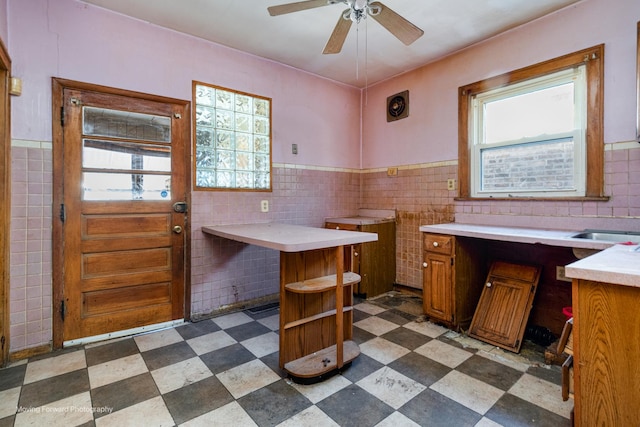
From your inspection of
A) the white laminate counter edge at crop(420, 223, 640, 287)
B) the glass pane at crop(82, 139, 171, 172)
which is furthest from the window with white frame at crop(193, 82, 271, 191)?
the white laminate counter edge at crop(420, 223, 640, 287)

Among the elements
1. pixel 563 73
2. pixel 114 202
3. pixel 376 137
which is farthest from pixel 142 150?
pixel 563 73

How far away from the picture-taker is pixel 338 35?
215cm

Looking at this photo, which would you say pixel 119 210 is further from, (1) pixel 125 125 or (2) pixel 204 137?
(2) pixel 204 137

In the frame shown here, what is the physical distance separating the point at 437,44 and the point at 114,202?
332 centimetres

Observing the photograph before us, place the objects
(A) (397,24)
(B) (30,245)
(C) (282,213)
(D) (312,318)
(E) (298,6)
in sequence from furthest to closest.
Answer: (C) (282,213) < (B) (30,245) < (D) (312,318) < (A) (397,24) < (E) (298,6)

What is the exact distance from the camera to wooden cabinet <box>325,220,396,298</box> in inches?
139

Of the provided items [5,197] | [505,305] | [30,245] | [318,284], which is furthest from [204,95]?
[505,305]

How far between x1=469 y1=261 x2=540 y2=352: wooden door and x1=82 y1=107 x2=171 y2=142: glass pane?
3.15m

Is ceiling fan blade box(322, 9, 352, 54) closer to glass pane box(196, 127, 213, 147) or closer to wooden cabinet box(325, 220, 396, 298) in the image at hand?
glass pane box(196, 127, 213, 147)

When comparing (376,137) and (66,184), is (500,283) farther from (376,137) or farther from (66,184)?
(66,184)

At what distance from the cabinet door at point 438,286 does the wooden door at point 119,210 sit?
7.47 feet

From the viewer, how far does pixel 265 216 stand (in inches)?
134

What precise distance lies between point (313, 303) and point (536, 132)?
246 centimetres

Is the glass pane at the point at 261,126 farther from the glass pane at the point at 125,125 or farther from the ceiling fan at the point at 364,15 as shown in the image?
the ceiling fan at the point at 364,15
